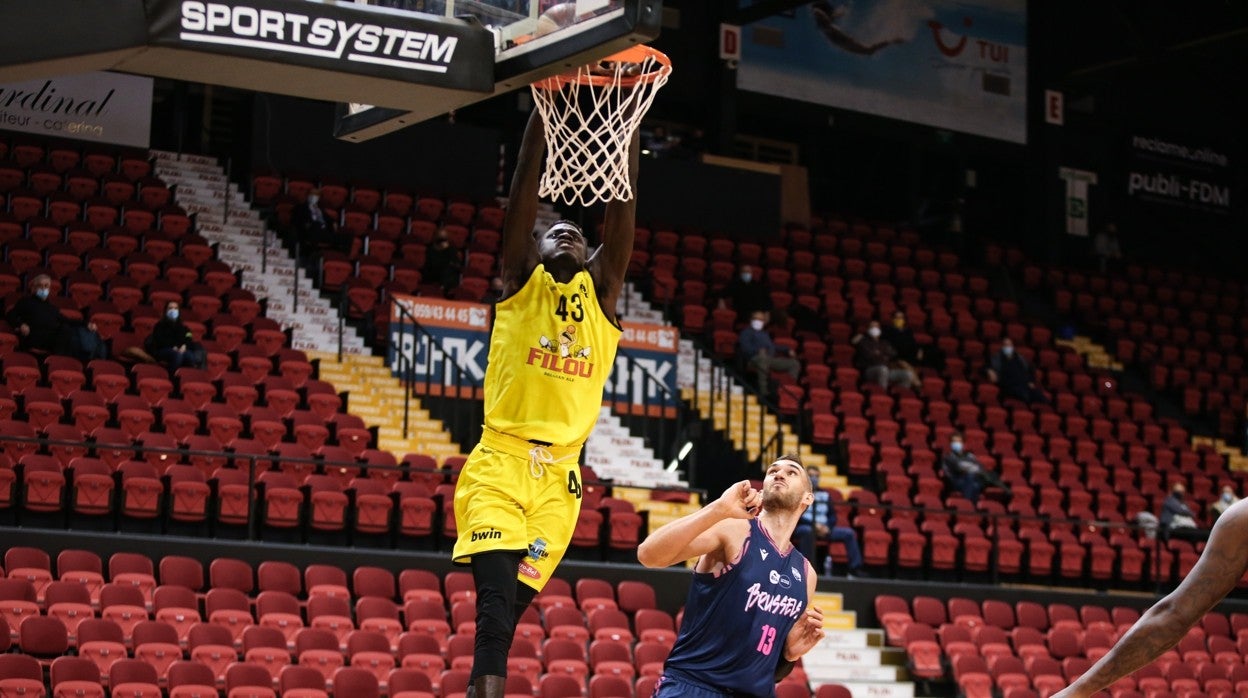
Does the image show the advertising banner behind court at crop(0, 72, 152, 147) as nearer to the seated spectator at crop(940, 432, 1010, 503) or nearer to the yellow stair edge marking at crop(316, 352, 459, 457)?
the yellow stair edge marking at crop(316, 352, 459, 457)

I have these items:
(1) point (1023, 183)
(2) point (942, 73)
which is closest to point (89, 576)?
(2) point (942, 73)

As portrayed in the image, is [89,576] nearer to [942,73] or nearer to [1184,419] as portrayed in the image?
[1184,419]

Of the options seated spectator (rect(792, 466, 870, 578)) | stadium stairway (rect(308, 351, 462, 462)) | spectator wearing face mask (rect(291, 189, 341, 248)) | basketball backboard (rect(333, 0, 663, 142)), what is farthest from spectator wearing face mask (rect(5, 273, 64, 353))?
basketball backboard (rect(333, 0, 663, 142))

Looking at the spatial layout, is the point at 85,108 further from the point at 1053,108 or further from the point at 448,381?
the point at 1053,108

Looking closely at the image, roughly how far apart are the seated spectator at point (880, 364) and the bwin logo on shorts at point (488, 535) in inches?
610

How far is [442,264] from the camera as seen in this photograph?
1931 cm

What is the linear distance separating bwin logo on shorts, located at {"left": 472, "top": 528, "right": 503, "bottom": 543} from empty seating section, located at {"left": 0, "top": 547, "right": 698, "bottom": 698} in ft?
16.8

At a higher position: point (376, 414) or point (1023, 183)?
point (1023, 183)

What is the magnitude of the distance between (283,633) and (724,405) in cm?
931

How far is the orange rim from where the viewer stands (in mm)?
6609

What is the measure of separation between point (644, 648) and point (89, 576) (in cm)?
443

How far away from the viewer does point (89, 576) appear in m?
11.9

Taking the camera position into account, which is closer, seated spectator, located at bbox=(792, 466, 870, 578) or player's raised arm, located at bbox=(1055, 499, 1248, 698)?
player's raised arm, located at bbox=(1055, 499, 1248, 698)

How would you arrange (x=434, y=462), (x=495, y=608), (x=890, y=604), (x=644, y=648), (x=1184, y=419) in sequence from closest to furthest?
(x=495, y=608) < (x=644, y=648) < (x=434, y=462) < (x=890, y=604) < (x=1184, y=419)
